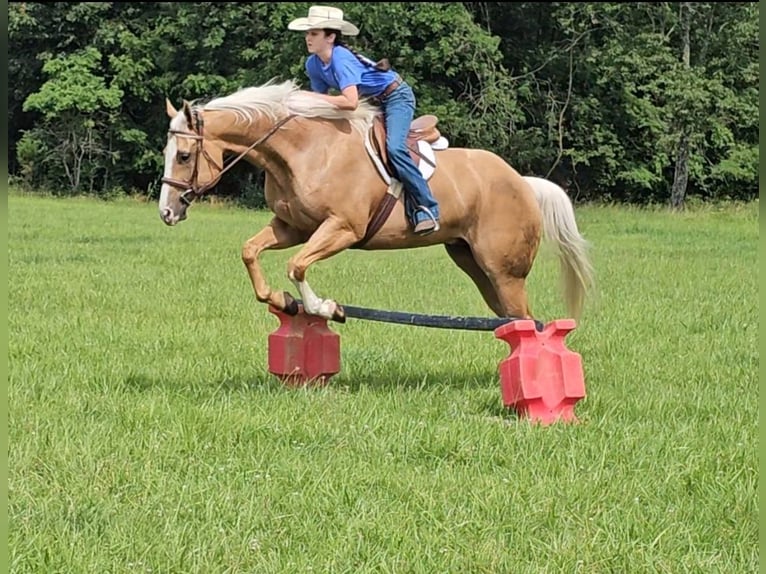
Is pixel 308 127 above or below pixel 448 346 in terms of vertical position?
above

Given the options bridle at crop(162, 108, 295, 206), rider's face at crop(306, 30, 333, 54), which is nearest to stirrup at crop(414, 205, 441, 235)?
rider's face at crop(306, 30, 333, 54)

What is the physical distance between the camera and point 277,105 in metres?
6.66

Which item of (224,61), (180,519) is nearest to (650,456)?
(180,519)

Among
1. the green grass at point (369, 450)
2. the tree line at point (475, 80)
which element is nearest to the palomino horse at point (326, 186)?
the green grass at point (369, 450)

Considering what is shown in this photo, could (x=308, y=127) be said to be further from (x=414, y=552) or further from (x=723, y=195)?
(x=723, y=195)

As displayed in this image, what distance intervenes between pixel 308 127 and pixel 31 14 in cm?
3721

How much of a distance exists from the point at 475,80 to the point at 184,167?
104ft

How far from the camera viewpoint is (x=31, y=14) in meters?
40.0

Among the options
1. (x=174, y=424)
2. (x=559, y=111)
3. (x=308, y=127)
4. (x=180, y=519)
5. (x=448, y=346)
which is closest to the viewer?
(x=180, y=519)

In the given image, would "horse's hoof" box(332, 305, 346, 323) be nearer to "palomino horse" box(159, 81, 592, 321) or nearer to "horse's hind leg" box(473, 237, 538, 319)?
"palomino horse" box(159, 81, 592, 321)

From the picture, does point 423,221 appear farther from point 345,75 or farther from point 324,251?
point 345,75

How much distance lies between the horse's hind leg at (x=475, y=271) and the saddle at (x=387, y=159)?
840 millimetres

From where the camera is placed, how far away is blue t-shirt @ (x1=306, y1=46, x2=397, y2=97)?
657 centimetres

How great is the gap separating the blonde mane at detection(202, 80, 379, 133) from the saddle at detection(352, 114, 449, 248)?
12cm
